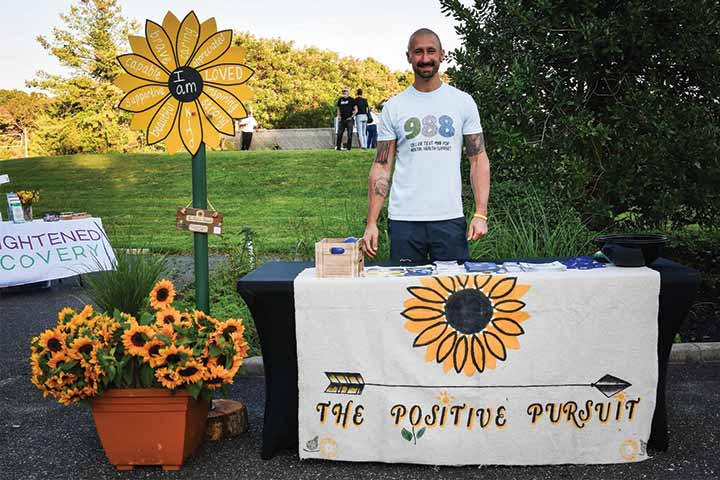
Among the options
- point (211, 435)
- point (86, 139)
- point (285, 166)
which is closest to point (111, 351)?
point (211, 435)

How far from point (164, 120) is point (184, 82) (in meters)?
0.21

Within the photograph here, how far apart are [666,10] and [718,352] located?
2420mm

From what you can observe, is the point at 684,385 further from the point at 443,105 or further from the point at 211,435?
the point at 211,435

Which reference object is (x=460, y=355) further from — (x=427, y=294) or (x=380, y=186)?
(x=380, y=186)

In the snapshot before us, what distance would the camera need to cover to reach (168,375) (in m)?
3.28

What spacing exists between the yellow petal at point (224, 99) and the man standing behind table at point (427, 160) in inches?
28.9

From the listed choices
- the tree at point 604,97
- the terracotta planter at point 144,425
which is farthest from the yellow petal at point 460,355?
the tree at point 604,97

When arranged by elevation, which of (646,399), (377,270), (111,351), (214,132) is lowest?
(646,399)

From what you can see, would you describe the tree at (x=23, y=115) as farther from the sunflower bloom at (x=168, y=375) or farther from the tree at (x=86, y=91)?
the sunflower bloom at (x=168, y=375)

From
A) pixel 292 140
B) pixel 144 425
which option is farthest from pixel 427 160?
pixel 292 140

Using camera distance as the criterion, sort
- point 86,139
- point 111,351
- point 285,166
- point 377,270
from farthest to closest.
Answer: point 86,139, point 285,166, point 377,270, point 111,351

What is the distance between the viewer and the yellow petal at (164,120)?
368 centimetres

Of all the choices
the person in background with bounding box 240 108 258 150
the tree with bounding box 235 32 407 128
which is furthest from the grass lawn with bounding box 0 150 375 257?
the tree with bounding box 235 32 407 128

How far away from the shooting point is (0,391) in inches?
190
